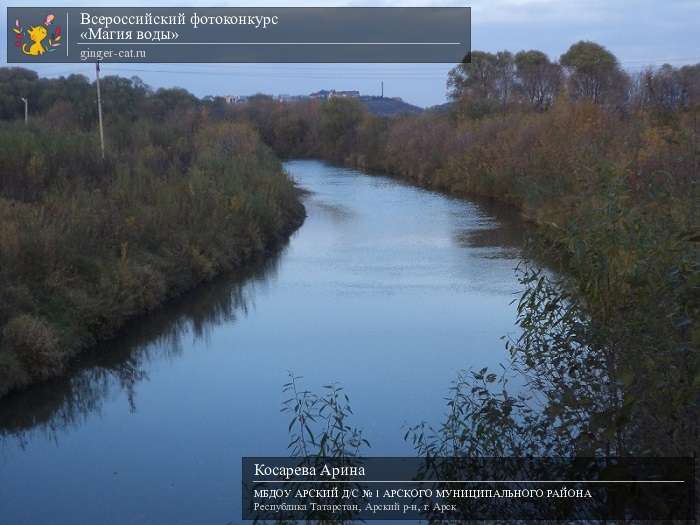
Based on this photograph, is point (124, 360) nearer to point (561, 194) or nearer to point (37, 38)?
point (561, 194)

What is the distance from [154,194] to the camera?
16844 millimetres

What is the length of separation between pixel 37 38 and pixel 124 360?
275 inches

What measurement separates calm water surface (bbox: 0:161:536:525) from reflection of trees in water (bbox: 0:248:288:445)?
0.02 meters

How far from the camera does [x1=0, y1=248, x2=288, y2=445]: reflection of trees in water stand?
8.80m

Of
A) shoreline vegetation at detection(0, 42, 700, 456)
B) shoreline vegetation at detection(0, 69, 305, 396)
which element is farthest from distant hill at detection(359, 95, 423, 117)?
shoreline vegetation at detection(0, 69, 305, 396)

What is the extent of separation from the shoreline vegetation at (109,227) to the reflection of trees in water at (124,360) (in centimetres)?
19

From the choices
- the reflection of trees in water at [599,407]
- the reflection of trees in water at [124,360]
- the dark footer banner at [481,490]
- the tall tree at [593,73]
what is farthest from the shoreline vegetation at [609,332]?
the tall tree at [593,73]

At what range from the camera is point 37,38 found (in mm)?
15172

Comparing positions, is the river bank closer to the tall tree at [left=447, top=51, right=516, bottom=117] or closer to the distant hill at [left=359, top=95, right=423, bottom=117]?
the tall tree at [left=447, top=51, right=516, bottom=117]

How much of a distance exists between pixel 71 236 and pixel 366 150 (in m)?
33.8

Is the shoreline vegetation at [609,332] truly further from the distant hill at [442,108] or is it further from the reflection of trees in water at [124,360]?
the distant hill at [442,108]

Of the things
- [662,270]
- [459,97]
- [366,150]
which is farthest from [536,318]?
[366,150]

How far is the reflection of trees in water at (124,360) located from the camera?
880 cm

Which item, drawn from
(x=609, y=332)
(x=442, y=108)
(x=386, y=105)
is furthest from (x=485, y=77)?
(x=609, y=332)
